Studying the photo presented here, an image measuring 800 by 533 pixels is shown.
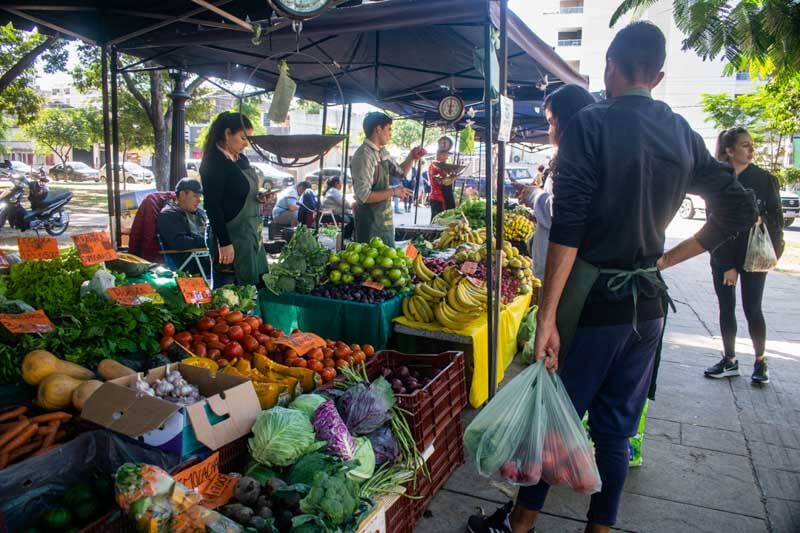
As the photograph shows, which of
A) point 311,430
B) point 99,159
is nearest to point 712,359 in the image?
point 311,430

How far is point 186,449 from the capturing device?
196 centimetres

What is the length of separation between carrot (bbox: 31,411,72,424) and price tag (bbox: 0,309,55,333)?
672 millimetres

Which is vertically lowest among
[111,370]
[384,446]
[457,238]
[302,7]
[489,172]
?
[384,446]

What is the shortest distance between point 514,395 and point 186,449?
120 centimetres

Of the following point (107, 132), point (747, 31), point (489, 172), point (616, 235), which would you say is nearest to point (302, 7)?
point (489, 172)

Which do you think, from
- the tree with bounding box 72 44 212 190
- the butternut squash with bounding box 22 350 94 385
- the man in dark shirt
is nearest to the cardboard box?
the butternut squash with bounding box 22 350 94 385

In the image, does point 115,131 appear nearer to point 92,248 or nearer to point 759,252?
point 92,248

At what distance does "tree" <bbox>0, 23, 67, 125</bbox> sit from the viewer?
38.6 ft

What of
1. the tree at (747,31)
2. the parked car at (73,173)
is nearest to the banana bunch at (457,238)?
the tree at (747,31)

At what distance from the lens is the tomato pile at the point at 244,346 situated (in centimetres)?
291

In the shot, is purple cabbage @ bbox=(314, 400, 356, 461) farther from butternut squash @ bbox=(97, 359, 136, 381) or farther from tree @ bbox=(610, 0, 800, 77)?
tree @ bbox=(610, 0, 800, 77)

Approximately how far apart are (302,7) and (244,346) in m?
1.88

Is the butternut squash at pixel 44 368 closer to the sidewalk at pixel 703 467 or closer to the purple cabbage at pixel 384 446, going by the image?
the purple cabbage at pixel 384 446

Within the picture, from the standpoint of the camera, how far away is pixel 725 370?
4.52 m
